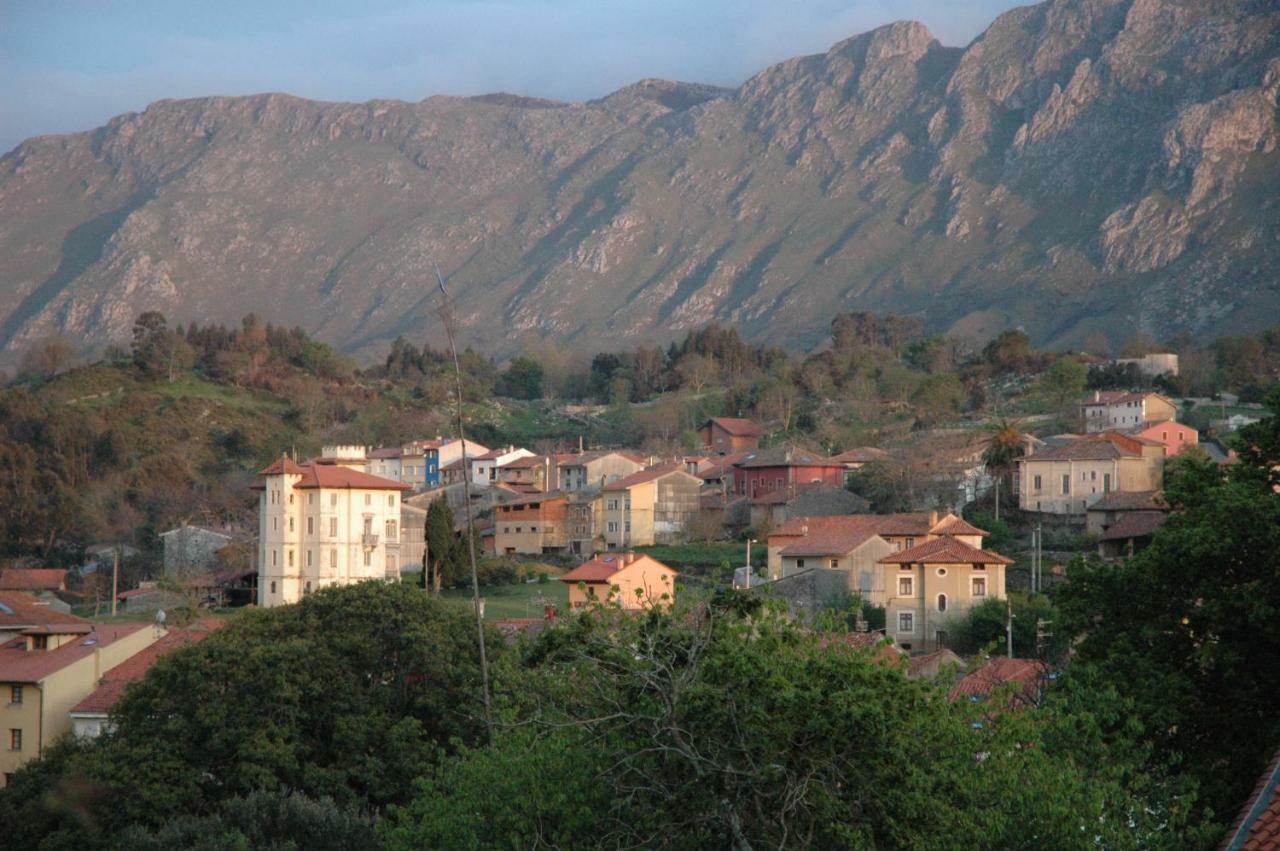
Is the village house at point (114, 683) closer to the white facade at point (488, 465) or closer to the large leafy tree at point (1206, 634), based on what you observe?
the large leafy tree at point (1206, 634)

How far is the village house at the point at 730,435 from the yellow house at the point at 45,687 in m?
60.3

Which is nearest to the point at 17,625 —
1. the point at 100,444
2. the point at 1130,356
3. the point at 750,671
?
the point at 750,671

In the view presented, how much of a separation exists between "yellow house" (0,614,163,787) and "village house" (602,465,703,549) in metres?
35.6

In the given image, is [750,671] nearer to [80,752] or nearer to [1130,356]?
[80,752]

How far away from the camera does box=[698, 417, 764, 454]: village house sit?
106m

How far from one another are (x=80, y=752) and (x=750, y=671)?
24.0 m

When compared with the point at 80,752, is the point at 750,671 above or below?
above

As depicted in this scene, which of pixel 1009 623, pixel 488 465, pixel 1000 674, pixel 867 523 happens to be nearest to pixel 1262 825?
pixel 1000 674

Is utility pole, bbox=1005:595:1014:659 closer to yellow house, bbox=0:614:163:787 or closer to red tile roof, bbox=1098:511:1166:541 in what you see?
red tile roof, bbox=1098:511:1166:541

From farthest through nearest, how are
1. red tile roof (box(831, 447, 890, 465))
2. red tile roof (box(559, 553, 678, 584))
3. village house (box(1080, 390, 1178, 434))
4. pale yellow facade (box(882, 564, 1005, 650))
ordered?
village house (box(1080, 390, 1178, 434)) < red tile roof (box(831, 447, 890, 465)) < pale yellow facade (box(882, 564, 1005, 650)) < red tile roof (box(559, 553, 678, 584))

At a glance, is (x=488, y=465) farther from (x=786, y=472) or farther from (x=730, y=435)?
(x=786, y=472)

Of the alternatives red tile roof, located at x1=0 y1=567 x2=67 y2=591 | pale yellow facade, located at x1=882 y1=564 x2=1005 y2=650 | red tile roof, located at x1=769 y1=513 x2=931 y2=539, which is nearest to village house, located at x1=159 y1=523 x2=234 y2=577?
red tile roof, located at x1=0 y1=567 x2=67 y2=591

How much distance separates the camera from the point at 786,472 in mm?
82875

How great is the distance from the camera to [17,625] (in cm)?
5291
